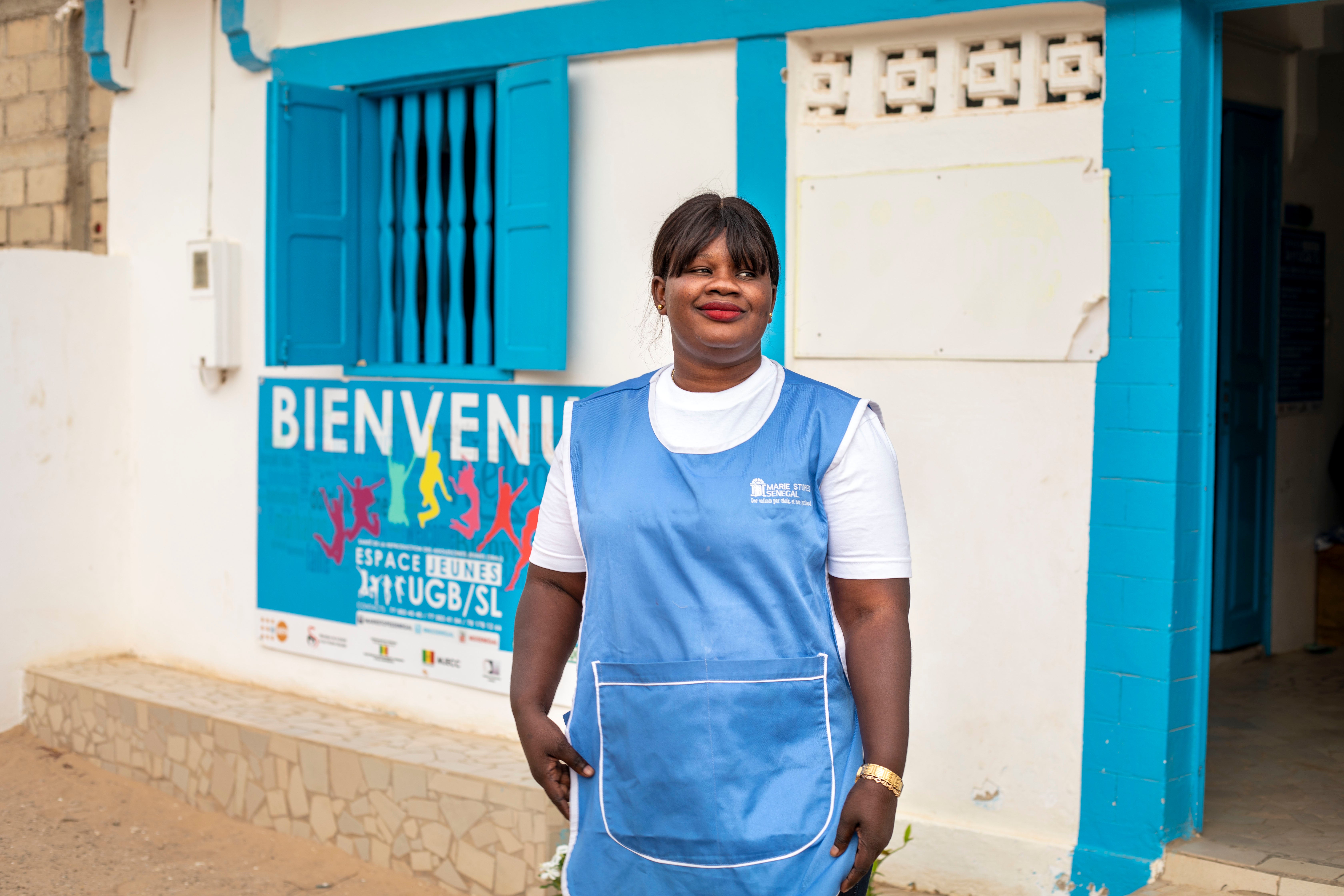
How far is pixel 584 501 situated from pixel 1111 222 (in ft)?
7.24

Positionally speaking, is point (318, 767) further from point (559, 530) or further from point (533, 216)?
point (559, 530)

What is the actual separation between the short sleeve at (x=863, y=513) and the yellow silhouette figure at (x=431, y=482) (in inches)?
130

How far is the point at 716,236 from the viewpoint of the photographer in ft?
7.20

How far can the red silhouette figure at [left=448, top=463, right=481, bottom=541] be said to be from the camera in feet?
16.8

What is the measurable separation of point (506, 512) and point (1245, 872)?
2.77m

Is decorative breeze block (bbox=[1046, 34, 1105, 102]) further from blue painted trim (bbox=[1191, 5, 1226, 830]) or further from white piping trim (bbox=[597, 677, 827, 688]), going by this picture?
white piping trim (bbox=[597, 677, 827, 688])

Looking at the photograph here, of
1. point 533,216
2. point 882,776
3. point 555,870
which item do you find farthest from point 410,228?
point 882,776

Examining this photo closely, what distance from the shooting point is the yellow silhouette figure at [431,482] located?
206 inches

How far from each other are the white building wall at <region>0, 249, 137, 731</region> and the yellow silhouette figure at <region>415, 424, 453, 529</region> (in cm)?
197

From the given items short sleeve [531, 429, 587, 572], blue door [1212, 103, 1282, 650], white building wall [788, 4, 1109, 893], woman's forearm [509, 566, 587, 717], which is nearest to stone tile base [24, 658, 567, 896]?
white building wall [788, 4, 1109, 893]

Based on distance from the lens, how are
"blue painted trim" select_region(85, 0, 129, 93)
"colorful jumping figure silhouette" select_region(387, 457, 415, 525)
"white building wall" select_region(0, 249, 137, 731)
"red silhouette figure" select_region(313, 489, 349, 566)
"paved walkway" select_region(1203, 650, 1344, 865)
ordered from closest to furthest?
"paved walkway" select_region(1203, 650, 1344, 865)
"colorful jumping figure silhouette" select_region(387, 457, 415, 525)
"red silhouette figure" select_region(313, 489, 349, 566)
"white building wall" select_region(0, 249, 137, 731)
"blue painted trim" select_region(85, 0, 129, 93)

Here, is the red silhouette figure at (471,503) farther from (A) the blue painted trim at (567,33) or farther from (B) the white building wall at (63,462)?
(B) the white building wall at (63,462)

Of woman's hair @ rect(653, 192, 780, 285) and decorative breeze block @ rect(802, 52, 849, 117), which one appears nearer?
woman's hair @ rect(653, 192, 780, 285)

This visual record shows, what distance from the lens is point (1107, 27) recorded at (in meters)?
3.74
